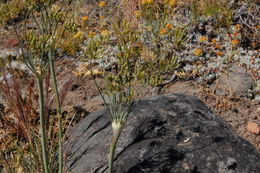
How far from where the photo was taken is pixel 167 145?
250 cm

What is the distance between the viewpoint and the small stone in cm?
336

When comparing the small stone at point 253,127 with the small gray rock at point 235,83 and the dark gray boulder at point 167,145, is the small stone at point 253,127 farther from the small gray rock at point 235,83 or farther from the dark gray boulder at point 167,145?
the dark gray boulder at point 167,145

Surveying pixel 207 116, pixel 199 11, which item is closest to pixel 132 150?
pixel 207 116

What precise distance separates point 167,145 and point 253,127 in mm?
1247

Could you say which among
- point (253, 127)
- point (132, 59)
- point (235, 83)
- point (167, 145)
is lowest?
point (253, 127)

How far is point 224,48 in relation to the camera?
4.43 meters

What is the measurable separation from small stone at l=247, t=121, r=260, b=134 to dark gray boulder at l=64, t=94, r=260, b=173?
679mm

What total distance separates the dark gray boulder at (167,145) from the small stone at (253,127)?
679 millimetres

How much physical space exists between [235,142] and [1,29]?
13.1 feet

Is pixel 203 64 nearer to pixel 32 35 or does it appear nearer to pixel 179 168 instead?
pixel 179 168

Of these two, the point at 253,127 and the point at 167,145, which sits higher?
the point at 167,145

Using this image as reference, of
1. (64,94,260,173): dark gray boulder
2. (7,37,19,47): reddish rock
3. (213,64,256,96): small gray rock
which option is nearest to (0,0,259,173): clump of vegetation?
(213,64,256,96): small gray rock

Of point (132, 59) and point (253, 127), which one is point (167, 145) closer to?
point (253, 127)

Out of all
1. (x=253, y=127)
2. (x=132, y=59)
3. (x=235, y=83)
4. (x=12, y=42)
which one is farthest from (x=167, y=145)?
(x=12, y=42)
